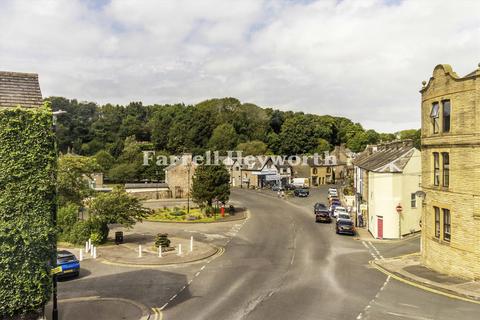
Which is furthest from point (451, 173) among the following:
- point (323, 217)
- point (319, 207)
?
point (319, 207)

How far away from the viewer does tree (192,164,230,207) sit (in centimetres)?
4700

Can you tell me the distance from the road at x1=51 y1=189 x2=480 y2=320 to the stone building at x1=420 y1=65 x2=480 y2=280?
137 inches

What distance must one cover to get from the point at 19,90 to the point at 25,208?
5067mm

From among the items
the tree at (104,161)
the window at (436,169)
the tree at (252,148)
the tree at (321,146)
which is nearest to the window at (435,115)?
the window at (436,169)

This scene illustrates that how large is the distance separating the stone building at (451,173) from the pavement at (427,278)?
64 cm

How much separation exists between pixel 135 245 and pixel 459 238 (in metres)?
22.1

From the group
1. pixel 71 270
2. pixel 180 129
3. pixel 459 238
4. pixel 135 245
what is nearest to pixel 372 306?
pixel 459 238

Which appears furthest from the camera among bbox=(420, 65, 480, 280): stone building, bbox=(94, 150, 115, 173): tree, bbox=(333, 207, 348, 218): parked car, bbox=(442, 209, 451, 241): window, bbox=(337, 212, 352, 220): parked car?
bbox=(94, 150, 115, 173): tree

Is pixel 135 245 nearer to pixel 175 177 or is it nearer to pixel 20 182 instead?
pixel 20 182

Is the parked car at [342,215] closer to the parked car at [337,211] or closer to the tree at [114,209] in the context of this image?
the parked car at [337,211]

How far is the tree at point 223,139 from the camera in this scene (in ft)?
360

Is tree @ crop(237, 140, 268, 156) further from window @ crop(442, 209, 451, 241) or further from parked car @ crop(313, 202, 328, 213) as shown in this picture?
window @ crop(442, 209, 451, 241)

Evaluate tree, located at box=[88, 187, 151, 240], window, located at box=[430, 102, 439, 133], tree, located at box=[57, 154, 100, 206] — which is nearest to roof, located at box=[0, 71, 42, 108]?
tree, located at box=[88, 187, 151, 240]

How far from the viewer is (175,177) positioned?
66062 mm
